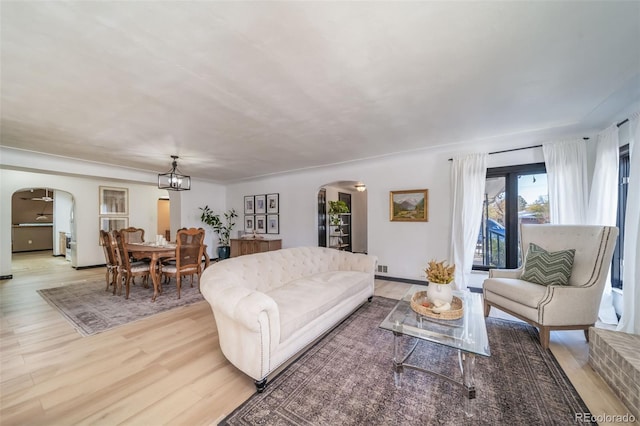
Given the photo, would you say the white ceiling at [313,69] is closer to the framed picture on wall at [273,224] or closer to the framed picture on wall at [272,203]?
the framed picture on wall at [272,203]

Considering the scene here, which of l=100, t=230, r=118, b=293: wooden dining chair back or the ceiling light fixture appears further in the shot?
the ceiling light fixture

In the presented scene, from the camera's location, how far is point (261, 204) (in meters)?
7.01

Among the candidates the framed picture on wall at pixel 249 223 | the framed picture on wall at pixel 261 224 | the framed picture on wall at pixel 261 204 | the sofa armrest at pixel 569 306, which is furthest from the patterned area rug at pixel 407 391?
the framed picture on wall at pixel 249 223

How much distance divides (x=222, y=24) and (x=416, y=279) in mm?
4566

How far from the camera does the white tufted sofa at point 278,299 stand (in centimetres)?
172

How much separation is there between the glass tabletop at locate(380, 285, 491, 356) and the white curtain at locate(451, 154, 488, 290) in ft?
5.54

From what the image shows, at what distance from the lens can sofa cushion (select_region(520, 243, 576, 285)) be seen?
8.46 feet

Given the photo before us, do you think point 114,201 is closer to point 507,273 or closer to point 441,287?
point 441,287

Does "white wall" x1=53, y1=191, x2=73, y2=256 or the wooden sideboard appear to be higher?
"white wall" x1=53, y1=191, x2=73, y2=256

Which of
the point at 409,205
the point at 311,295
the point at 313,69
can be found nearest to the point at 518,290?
the point at 311,295

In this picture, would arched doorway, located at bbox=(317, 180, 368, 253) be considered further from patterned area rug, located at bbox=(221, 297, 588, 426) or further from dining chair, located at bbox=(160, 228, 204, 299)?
patterned area rug, located at bbox=(221, 297, 588, 426)

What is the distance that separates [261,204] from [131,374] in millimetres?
5304

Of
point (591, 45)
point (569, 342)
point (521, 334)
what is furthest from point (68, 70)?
point (569, 342)

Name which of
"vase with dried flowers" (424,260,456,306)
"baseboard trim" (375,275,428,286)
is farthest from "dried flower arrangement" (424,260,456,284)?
"baseboard trim" (375,275,428,286)
